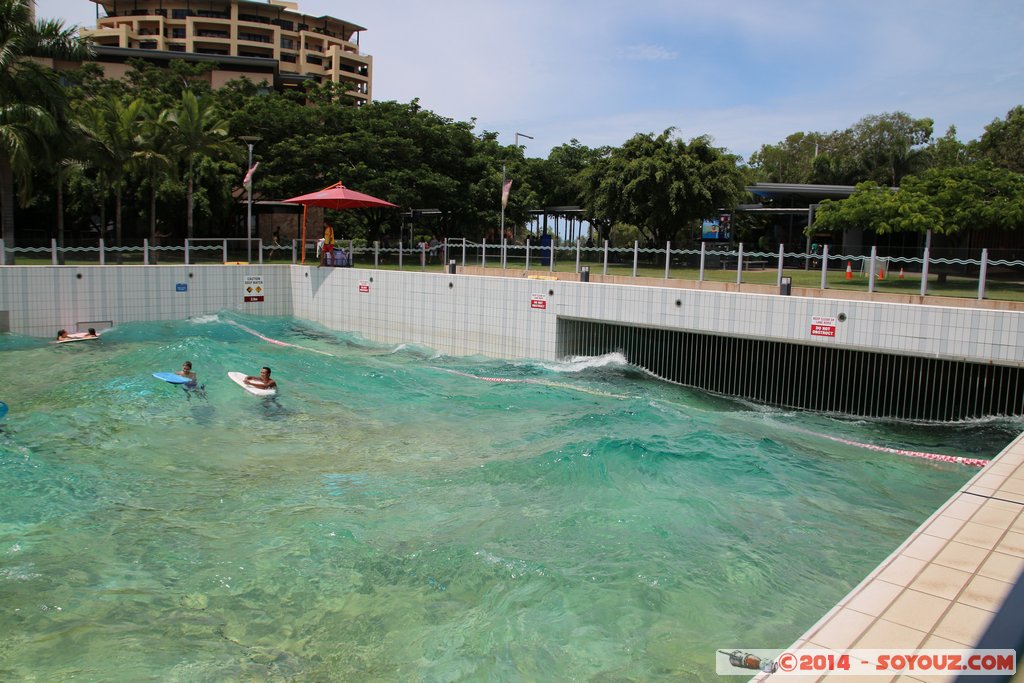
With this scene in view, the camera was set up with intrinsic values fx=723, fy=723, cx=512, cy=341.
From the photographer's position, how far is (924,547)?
5738 mm

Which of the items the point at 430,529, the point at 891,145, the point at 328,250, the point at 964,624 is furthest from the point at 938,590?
the point at 891,145

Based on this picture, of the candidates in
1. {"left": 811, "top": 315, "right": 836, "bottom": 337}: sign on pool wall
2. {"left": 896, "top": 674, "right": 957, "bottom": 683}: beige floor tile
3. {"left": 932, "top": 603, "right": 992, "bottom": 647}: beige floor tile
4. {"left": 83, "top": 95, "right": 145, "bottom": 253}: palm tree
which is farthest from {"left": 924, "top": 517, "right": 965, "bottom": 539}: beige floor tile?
{"left": 83, "top": 95, "right": 145, "bottom": 253}: palm tree

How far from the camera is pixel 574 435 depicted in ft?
43.3

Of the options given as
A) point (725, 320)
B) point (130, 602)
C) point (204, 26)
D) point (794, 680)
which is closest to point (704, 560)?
point (794, 680)

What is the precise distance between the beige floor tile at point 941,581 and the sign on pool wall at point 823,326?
34.3 ft

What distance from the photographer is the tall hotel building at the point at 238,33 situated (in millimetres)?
76688

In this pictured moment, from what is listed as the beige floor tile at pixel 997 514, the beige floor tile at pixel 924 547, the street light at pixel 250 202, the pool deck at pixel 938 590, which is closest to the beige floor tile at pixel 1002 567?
the pool deck at pixel 938 590

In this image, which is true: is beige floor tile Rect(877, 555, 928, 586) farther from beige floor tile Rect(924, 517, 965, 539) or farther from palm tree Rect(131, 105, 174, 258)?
palm tree Rect(131, 105, 174, 258)

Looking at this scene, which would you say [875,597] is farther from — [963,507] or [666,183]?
[666,183]

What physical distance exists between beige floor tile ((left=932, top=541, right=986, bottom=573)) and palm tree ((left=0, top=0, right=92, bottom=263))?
26.8 meters

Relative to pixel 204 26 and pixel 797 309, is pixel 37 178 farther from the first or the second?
pixel 204 26

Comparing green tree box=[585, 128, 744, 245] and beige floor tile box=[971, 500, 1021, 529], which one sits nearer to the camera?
beige floor tile box=[971, 500, 1021, 529]

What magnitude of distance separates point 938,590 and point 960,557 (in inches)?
25.8

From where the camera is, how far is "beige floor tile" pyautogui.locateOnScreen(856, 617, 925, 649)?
4.38m
